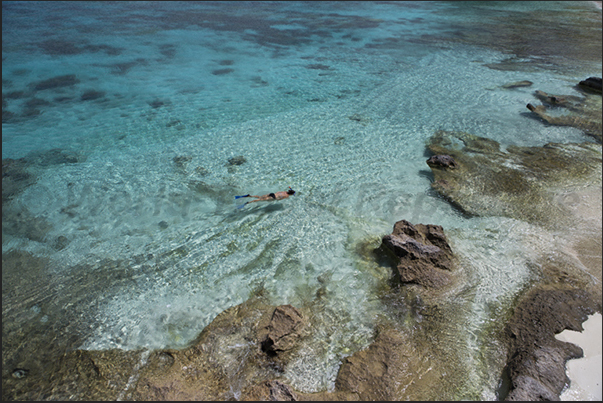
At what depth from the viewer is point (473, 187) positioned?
8508 mm

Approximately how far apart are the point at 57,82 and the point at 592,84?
21281 mm

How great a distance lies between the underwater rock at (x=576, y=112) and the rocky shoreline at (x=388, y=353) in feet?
18.8

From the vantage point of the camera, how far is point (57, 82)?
14.4 meters

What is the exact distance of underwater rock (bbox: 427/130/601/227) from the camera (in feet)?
25.7

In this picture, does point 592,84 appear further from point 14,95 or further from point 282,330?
point 14,95

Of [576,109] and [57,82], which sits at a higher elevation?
[576,109]

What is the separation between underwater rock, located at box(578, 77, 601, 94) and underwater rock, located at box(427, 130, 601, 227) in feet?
17.9

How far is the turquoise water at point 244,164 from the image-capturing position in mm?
5875

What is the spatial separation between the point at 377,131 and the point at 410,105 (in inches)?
106

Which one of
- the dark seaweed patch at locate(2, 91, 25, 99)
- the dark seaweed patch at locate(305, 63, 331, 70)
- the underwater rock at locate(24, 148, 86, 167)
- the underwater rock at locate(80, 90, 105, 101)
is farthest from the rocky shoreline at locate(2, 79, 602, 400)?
the dark seaweed patch at locate(305, 63, 331, 70)

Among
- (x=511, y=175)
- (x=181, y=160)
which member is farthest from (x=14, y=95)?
(x=511, y=175)

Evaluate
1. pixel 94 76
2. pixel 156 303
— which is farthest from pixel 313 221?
pixel 94 76

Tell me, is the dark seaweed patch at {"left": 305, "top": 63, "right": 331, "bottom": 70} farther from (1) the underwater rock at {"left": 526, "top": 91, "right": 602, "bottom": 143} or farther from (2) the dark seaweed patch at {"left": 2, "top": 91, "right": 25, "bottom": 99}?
(2) the dark seaweed patch at {"left": 2, "top": 91, "right": 25, "bottom": 99}

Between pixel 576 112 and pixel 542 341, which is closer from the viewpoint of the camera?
pixel 542 341
